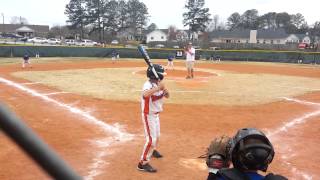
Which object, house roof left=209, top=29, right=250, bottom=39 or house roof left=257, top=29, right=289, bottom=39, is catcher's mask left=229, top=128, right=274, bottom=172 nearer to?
house roof left=209, top=29, right=250, bottom=39

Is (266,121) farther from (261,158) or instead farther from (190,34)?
(190,34)

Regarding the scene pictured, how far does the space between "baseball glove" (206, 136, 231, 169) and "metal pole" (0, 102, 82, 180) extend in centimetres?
205

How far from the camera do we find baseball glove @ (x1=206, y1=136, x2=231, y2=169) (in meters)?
2.80

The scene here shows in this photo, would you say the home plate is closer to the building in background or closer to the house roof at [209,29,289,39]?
the house roof at [209,29,289,39]

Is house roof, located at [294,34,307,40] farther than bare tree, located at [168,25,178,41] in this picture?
No

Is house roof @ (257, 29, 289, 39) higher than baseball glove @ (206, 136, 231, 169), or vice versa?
house roof @ (257, 29, 289, 39)

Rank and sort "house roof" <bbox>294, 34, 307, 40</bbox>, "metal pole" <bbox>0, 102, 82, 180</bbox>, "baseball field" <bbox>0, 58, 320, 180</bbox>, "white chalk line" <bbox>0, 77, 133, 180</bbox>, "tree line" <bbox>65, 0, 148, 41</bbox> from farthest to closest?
"house roof" <bbox>294, 34, 307, 40</bbox> < "tree line" <bbox>65, 0, 148, 41</bbox> < "baseball field" <bbox>0, 58, 320, 180</bbox> < "white chalk line" <bbox>0, 77, 133, 180</bbox> < "metal pole" <bbox>0, 102, 82, 180</bbox>

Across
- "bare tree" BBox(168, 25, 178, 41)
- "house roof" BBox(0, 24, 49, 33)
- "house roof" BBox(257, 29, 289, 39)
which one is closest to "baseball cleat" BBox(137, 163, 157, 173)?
"house roof" BBox(257, 29, 289, 39)

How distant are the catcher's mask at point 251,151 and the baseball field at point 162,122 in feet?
12.1

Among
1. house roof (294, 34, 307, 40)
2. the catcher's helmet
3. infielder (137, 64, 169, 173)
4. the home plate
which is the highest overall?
house roof (294, 34, 307, 40)

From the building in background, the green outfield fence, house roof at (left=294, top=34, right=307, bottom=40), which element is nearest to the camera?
the green outfield fence

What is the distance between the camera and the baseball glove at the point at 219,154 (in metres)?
2.80

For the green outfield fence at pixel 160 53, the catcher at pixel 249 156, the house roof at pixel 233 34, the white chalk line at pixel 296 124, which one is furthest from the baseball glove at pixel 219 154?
the house roof at pixel 233 34

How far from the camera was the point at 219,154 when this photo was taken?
2836 millimetres
